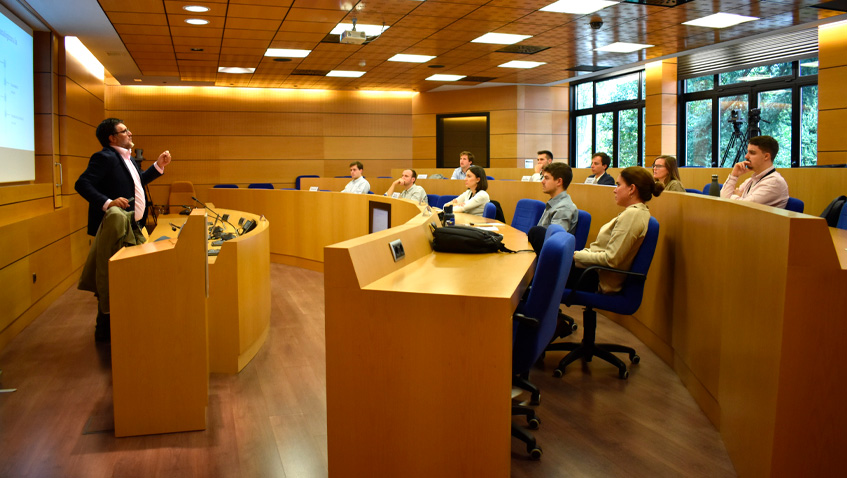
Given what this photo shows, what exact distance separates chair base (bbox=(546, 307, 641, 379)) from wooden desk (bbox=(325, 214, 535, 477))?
180 cm

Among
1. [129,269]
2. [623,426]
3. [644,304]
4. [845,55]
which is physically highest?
[845,55]

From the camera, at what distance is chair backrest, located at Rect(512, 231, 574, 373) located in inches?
100

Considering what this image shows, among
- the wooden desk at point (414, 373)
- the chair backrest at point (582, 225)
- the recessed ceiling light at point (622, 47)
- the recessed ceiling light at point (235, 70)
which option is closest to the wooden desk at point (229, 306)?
the wooden desk at point (414, 373)

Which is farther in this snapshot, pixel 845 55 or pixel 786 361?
pixel 845 55

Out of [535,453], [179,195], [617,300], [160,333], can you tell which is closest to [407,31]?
[617,300]

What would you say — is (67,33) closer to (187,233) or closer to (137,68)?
(137,68)

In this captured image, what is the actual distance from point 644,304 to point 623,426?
5.49 feet

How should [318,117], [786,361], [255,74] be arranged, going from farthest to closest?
1. [318,117]
2. [255,74]
3. [786,361]

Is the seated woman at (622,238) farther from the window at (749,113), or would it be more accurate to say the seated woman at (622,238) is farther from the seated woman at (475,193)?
the window at (749,113)

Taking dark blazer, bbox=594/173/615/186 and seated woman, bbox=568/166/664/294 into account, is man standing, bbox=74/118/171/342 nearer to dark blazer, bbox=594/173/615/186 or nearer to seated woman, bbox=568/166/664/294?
seated woman, bbox=568/166/664/294

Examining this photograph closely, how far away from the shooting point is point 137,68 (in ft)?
35.1

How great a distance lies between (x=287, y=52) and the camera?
9.52 meters

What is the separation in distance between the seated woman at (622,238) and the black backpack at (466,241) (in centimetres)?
81

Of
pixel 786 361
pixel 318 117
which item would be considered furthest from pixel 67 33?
pixel 786 361
